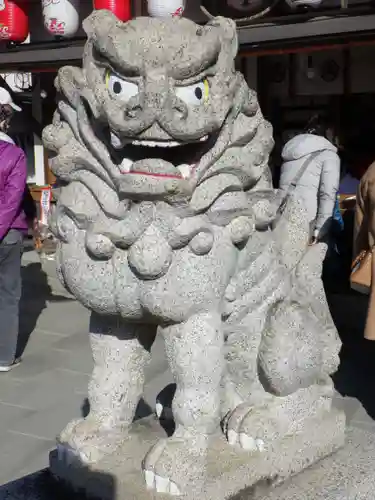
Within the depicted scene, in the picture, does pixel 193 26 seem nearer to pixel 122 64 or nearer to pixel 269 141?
pixel 122 64

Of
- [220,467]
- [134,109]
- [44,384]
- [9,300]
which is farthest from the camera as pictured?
[9,300]

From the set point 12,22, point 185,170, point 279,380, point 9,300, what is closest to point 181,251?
point 185,170

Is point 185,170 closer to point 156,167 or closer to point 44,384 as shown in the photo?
point 156,167

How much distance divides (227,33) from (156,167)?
362 mm

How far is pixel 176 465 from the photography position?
5.43 ft

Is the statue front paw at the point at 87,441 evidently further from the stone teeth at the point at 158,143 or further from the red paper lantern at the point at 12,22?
the red paper lantern at the point at 12,22

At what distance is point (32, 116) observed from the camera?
27.1ft

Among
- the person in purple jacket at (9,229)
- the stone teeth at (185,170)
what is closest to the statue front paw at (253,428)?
the stone teeth at (185,170)

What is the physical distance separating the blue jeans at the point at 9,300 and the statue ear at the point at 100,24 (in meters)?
2.47

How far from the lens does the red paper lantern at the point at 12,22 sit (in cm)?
684

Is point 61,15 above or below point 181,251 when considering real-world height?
above

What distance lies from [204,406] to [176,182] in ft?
1.82

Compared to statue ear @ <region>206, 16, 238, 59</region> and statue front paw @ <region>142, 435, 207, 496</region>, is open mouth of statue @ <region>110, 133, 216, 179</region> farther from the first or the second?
statue front paw @ <region>142, 435, 207, 496</region>

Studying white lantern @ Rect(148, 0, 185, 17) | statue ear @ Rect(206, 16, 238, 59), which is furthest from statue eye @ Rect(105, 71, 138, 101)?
white lantern @ Rect(148, 0, 185, 17)
